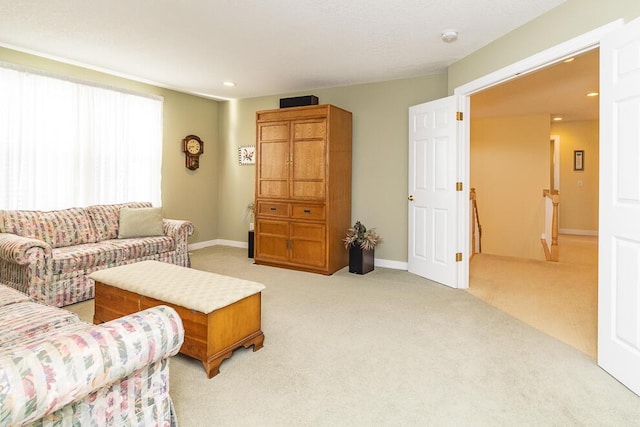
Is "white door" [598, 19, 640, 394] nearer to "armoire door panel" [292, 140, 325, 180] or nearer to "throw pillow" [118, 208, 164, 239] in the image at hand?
"armoire door panel" [292, 140, 325, 180]

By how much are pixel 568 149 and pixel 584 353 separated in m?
7.01

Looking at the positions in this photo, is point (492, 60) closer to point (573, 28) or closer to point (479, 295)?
point (573, 28)

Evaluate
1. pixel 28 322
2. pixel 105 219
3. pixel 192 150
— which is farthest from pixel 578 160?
pixel 28 322

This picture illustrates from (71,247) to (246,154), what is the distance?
299 cm

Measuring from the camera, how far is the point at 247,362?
2334mm

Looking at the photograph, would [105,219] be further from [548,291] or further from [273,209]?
[548,291]

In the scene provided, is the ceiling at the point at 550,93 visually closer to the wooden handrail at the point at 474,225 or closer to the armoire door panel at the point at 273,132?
the wooden handrail at the point at 474,225

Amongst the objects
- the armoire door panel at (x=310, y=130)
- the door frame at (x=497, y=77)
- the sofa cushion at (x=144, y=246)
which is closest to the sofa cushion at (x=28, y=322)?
the sofa cushion at (x=144, y=246)

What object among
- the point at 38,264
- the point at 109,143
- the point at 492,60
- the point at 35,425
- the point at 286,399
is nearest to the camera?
the point at 35,425

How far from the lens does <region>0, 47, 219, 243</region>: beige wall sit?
548 cm

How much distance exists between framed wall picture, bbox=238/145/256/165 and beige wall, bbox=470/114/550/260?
3.98 m

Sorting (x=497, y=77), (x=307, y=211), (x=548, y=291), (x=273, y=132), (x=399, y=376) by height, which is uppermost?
(x=497, y=77)

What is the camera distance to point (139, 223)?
4332 mm

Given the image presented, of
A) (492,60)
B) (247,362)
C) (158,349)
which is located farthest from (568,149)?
(158,349)
